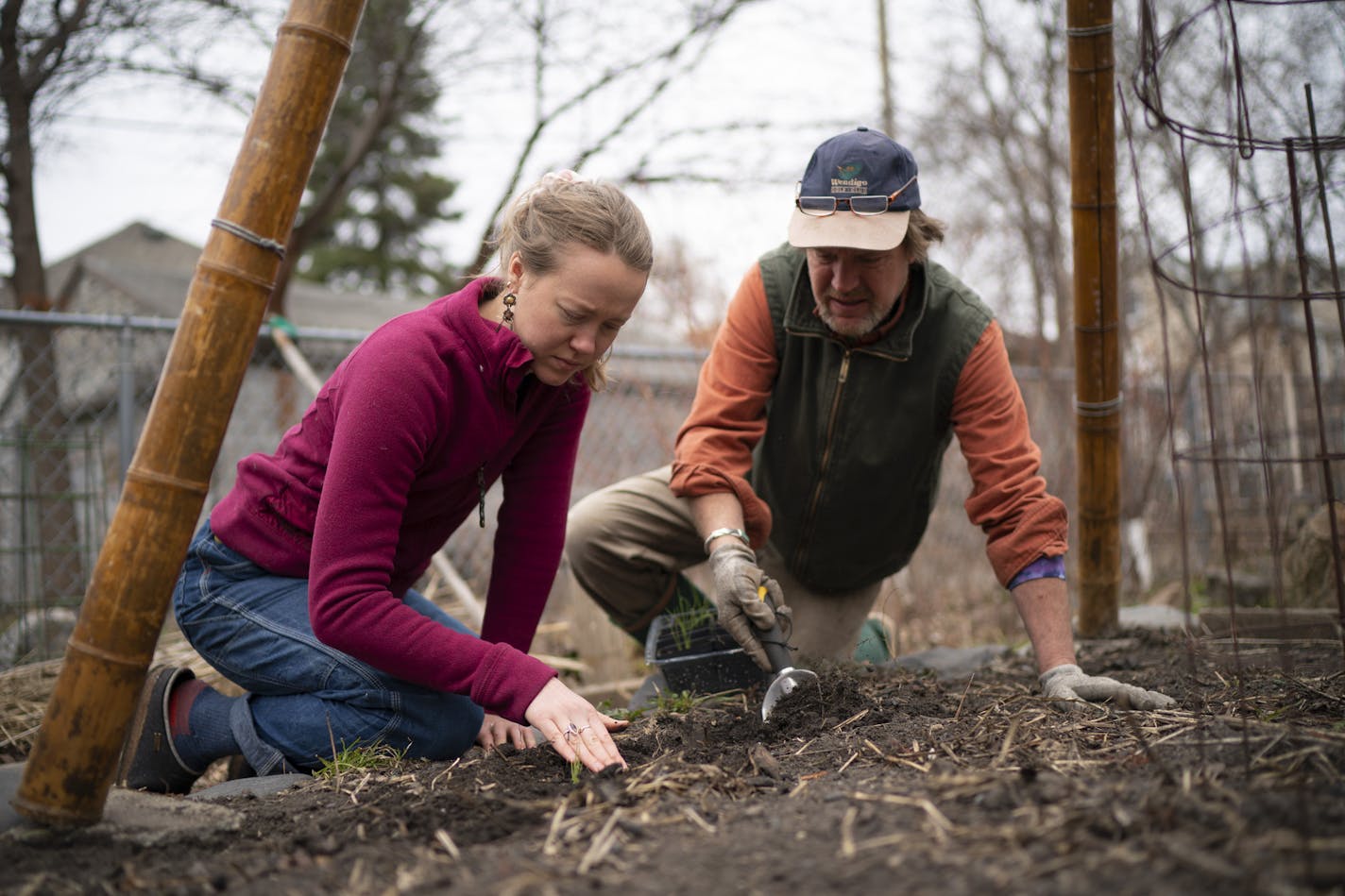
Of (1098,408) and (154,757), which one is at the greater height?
(1098,408)

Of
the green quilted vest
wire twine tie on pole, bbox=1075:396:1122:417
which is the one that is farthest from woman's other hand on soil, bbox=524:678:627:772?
wire twine tie on pole, bbox=1075:396:1122:417

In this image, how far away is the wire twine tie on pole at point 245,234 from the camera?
1759 millimetres

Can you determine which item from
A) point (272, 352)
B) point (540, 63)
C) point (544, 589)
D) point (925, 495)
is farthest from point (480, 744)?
point (540, 63)

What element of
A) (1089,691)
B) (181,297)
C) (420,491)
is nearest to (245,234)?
(420,491)

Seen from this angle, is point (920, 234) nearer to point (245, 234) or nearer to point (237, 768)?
point (245, 234)

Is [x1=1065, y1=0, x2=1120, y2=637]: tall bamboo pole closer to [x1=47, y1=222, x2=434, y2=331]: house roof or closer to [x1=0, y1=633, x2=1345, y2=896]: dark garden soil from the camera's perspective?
[x1=0, y1=633, x2=1345, y2=896]: dark garden soil

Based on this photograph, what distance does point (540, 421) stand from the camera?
262 centimetres

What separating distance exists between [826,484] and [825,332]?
1.75 feet

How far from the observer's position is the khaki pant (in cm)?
342

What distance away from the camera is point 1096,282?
10.9 feet

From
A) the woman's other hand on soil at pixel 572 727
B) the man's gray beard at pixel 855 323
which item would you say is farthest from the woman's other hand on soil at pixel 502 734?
the man's gray beard at pixel 855 323

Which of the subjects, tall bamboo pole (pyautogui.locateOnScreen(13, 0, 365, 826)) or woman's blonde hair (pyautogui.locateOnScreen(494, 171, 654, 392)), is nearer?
tall bamboo pole (pyautogui.locateOnScreen(13, 0, 365, 826))

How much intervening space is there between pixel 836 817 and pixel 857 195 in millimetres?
1722

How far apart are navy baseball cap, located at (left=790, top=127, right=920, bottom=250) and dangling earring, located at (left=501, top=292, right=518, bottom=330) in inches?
32.8
